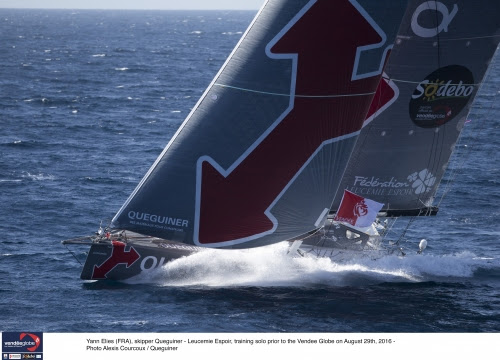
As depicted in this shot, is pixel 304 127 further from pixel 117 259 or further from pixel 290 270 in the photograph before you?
pixel 117 259

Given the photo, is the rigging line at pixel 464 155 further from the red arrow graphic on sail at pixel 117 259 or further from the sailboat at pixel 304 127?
the red arrow graphic on sail at pixel 117 259

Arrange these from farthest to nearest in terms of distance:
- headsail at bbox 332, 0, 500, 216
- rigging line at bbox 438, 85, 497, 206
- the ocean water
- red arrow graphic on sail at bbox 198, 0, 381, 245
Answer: rigging line at bbox 438, 85, 497, 206, headsail at bbox 332, 0, 500, 216, the ocean water, red arrow graphic on sail at bbox 198, 0, 381, 245

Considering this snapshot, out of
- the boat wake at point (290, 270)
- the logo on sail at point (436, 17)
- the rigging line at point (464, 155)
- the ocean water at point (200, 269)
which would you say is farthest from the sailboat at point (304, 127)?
the rigging line at point (464, 155)

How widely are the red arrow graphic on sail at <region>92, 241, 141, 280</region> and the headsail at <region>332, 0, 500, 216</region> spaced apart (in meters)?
8.06

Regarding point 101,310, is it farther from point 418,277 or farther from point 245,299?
point 418,277

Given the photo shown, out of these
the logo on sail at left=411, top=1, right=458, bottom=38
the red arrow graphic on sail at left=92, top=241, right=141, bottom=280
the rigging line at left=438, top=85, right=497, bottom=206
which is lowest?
the red arrow graphic on sail at left=92, top=241, right=141, bottom=280

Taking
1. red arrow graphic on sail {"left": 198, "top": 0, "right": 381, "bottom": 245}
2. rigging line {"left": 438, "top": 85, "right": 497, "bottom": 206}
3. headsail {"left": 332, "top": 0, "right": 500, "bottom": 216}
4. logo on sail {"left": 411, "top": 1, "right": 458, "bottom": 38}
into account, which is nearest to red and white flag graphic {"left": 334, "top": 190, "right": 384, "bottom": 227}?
headsail {"left": 332, "top": 0, "right": 500, "bottom": 216}

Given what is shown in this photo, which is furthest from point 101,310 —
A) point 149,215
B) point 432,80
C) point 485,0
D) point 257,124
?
point 485,0

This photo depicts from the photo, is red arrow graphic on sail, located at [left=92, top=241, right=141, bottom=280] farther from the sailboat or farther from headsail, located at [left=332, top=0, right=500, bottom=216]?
headsail, located at [left=332, top=0, right=500, bottom=216]

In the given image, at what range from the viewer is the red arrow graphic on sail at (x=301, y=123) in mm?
28562

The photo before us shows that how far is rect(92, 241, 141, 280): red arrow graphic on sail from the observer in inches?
1241

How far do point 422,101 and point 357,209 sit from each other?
4666 mm

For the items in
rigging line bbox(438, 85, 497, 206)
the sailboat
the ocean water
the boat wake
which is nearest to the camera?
the sailboat

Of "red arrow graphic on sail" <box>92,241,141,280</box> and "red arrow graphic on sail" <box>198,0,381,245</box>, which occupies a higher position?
"red arrow graphic on sail" <box>198,0,381,245</box>
